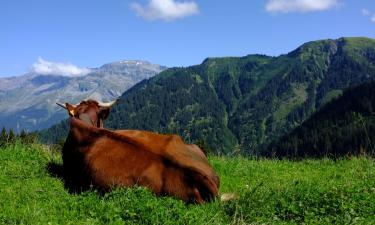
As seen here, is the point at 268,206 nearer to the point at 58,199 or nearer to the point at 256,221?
the point at 256,221

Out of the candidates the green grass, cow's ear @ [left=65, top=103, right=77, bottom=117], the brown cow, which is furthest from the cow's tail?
cow's ear @ [left=65, top=103, right=77, bottom=117]

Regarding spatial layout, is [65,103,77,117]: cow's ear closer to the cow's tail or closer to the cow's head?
the cow's head

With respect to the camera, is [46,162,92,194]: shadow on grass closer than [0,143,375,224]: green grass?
No

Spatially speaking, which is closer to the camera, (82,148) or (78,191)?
(78,191)

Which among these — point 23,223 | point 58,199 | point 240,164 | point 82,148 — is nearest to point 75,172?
point 82,148

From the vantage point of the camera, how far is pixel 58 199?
10.4 meters

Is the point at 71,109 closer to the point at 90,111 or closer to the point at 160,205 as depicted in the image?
the point at 90,111

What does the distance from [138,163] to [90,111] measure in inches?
181

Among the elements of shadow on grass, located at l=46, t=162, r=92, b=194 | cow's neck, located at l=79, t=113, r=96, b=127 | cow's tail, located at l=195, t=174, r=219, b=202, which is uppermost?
cow's neck, located at l=79, t=113, r=96, b=127

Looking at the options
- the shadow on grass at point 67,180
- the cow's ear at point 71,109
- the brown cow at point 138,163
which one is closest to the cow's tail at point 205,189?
the brown cow at point 138,163

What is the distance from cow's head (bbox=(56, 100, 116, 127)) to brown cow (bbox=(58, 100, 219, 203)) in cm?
160

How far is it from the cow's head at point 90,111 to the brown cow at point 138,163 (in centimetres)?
160

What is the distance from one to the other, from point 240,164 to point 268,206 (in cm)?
672

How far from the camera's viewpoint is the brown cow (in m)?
11.1
